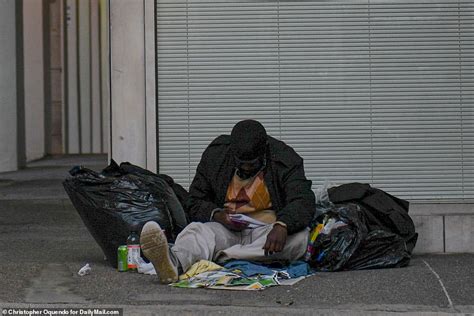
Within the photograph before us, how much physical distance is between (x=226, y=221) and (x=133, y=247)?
666 millimetres

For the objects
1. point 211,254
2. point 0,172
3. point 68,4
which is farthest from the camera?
point 68,4

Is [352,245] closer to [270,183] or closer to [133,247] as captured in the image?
[270,183]

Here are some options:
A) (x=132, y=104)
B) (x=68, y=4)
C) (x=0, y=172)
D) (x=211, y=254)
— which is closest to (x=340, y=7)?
(x=132, y=104)

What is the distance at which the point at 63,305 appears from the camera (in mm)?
6230

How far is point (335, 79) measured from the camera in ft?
28.3

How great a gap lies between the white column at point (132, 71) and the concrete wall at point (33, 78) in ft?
16.8

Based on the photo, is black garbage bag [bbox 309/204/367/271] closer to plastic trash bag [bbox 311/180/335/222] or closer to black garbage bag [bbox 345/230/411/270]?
black garbage bag [bbox 345/230/411/270]

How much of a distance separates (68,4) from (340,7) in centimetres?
713

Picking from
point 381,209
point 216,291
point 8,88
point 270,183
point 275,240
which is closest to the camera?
point 216,291

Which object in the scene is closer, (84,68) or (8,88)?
(8,88)

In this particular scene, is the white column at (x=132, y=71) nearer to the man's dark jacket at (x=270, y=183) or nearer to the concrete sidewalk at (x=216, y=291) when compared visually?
the concrete sidewalk at (x=216, y=291)

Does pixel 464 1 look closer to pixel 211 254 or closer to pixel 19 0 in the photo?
pixel 211 254

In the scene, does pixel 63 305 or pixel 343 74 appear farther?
pixel 343 74

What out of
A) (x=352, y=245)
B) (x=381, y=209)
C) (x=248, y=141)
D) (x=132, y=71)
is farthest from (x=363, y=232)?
(x=132, y=71)
